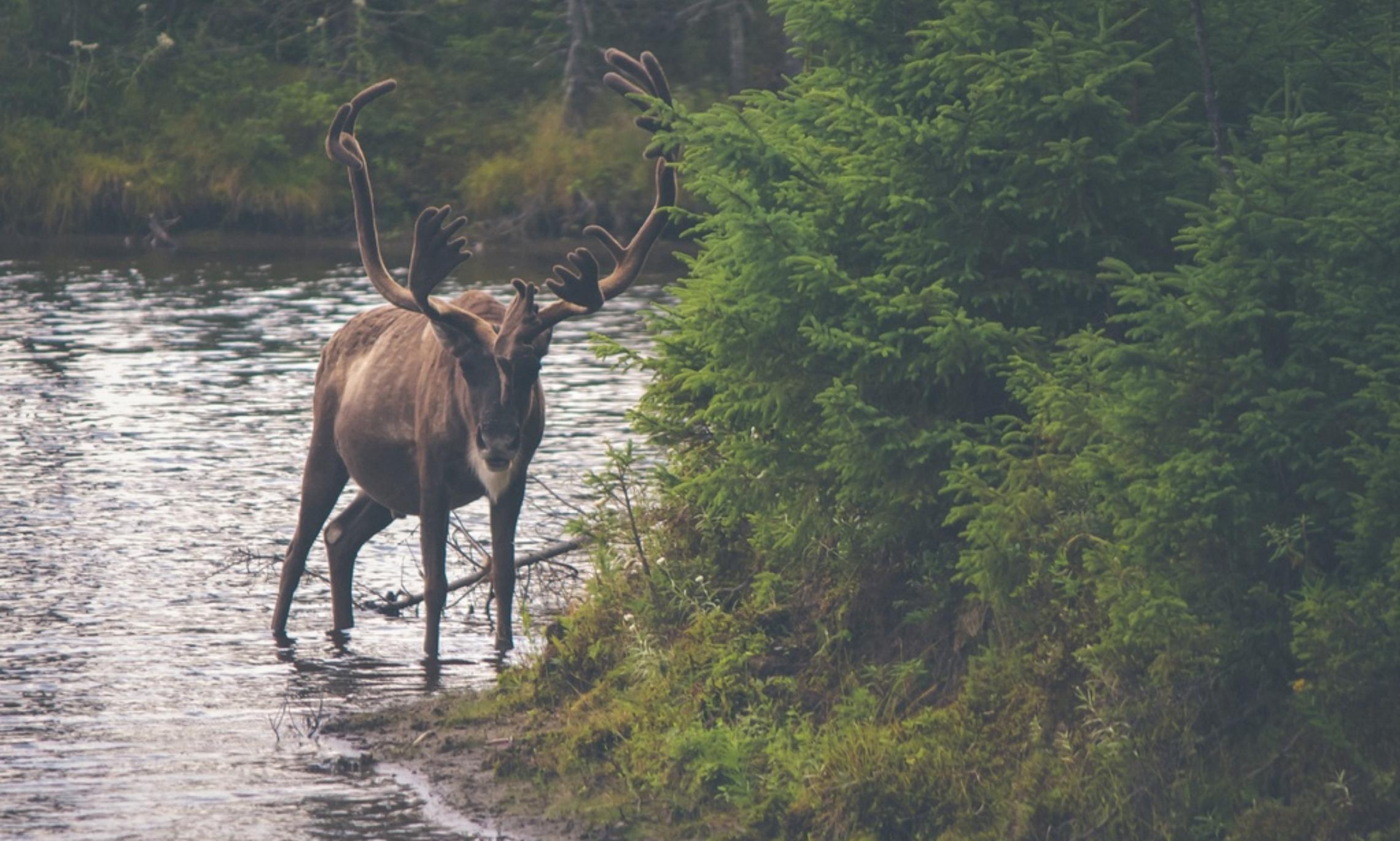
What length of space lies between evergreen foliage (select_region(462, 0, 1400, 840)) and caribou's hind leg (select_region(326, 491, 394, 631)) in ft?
9.54

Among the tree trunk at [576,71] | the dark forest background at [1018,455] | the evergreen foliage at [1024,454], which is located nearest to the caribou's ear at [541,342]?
the dark forest background at [1018,455]

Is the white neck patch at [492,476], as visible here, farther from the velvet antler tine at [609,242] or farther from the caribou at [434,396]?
the velvet antler tine at [609,242]

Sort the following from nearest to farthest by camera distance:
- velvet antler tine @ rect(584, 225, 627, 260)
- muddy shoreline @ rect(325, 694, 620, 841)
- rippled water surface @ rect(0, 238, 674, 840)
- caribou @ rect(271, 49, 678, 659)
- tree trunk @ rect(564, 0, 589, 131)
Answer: muddy shoreline @ rect(325, 694, 620, 841) < rippled water surface @ rect(0, 238, 674, 840) < caribou @ rect(271, 49, 678, 659) < velvet antler tine @ rect(584, 225, 627, 260) < tree trunk @ rect(564, 0, 589, 131)

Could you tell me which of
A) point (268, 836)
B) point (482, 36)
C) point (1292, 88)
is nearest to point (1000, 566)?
point (1292, 88)

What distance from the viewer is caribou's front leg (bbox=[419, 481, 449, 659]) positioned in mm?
11062

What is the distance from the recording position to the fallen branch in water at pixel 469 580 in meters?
11.9

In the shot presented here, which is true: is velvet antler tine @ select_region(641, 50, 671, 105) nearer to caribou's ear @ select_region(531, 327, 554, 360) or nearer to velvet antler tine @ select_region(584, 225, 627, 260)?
velvet antler tine @ select_region(584, 225, 627, 260)

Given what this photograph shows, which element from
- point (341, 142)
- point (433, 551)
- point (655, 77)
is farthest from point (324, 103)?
point (433, 551)

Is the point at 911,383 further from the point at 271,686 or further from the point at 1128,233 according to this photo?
the point at 271,686

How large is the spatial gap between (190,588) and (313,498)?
1.35 meters

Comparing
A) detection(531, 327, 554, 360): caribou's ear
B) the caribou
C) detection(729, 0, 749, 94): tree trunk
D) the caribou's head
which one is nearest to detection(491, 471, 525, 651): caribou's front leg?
the caribou

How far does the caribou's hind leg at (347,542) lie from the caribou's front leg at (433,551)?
36.2 inches

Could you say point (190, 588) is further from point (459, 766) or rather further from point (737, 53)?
point (737, 53)

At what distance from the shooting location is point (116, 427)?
19281mm
